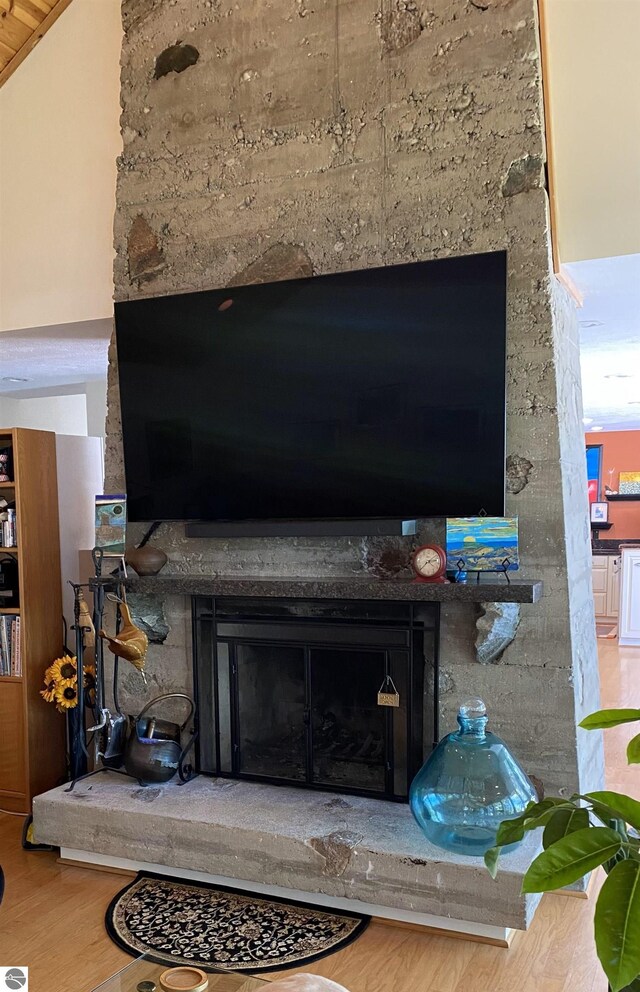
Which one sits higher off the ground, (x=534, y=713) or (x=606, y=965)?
(x=606, y=965)

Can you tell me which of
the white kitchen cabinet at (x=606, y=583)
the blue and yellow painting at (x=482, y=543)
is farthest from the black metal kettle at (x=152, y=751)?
the white kitchen cabinet at (x=606, y=583)

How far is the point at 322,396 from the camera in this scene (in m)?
3.08

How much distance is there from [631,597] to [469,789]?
18.4 feet

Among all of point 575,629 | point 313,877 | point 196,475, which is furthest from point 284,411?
point 313,877

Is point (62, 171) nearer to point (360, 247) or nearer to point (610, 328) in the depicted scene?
point (360, 247)

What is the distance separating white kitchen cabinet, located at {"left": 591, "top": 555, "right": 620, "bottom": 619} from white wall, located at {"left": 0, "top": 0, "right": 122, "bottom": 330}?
6.82 meters

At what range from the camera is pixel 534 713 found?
2902 mm

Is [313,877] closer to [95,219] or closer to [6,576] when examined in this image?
[6,576]

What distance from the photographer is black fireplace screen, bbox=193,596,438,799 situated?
306 centimetres

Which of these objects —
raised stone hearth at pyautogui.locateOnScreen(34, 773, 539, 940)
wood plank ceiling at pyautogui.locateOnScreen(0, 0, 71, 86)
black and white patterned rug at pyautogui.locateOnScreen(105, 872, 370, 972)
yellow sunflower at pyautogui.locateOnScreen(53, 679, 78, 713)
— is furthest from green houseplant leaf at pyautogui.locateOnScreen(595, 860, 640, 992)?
wood plank ceiling at pyautogui.locateOnScreen(0, 0, 71, 86)

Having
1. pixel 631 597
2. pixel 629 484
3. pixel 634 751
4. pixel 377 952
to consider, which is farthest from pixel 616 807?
pixel 629 484

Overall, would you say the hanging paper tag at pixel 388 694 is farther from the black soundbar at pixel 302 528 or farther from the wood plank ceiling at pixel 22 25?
the wood plank ceiling at pixel 22 25

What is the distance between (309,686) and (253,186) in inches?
79.6

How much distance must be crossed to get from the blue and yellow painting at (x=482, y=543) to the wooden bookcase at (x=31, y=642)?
77.5 inches
